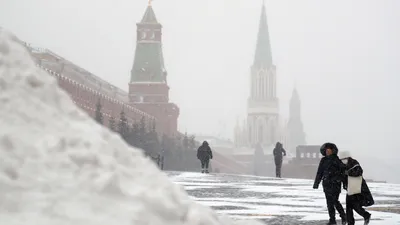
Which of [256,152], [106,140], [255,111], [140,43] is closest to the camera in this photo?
[106,140]

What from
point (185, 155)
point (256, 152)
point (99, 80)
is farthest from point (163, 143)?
point (256, 152)

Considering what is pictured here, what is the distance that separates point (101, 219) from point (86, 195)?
0.51 ft

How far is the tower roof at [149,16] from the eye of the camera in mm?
98125

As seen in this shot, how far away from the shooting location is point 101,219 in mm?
2590

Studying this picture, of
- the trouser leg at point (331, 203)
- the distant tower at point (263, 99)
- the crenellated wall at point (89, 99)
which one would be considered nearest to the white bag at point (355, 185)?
the trouser leg at point (331, 203)

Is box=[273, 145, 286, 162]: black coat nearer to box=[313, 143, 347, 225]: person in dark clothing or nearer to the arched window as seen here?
box=[313, 143, 347, 225]: person in dark clothing

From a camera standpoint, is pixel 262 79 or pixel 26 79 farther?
pixel 262 79

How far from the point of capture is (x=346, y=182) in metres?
7.93

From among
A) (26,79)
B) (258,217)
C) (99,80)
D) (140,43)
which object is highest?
(140,43)

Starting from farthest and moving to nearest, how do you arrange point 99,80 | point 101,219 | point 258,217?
point 99,80
point 258,217
point 101,219

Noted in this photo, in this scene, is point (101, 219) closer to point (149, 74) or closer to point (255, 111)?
point (149, 74)

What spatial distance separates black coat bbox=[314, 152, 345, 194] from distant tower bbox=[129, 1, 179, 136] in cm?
8303

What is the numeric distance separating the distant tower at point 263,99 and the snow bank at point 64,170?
154771 mm

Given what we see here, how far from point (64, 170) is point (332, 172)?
5.60m
